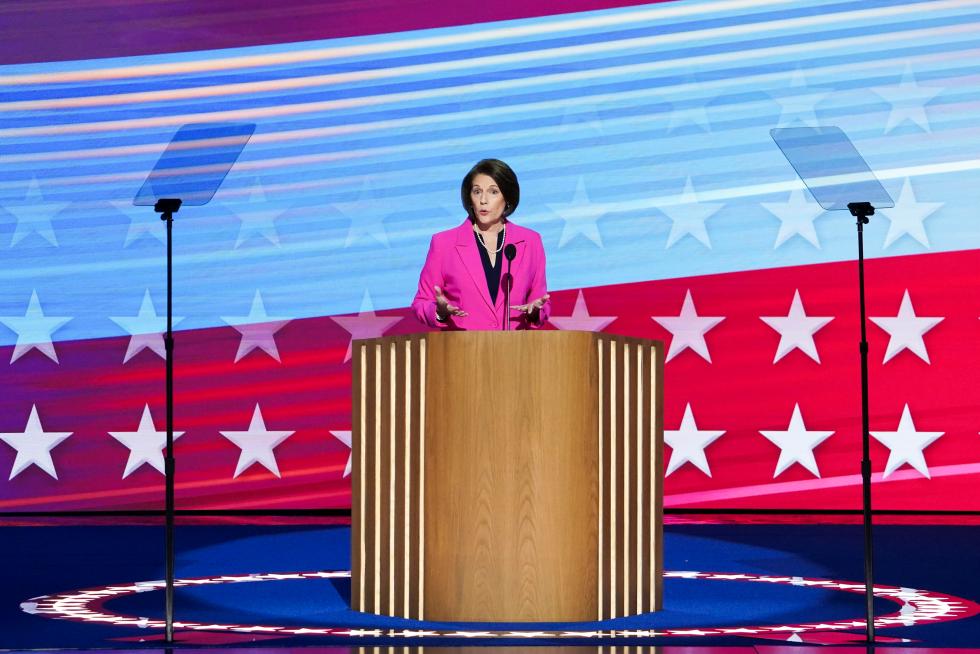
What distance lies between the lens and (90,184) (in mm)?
7445

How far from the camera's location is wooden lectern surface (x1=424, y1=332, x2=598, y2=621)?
4117mm

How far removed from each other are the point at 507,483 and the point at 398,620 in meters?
0.51

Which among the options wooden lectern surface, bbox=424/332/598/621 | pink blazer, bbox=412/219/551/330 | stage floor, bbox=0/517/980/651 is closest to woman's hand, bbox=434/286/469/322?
wooden lectern surface, bbox=424/332/598/621

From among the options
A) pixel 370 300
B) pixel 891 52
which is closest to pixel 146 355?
pixel 370 300

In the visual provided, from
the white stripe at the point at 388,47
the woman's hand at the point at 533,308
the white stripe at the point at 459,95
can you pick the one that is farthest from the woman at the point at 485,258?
the white stripe at the point at 388,47

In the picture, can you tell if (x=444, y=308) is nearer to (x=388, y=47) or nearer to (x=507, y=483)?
(x=507, y=483)

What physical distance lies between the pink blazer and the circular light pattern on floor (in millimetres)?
1132

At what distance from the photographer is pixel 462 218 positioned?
736 cm

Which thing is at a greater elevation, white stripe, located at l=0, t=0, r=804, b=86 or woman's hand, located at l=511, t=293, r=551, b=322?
white stripe, located at l=0, t=0, r=804, b=86

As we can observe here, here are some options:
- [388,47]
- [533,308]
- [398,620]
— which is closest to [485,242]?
[533,308]

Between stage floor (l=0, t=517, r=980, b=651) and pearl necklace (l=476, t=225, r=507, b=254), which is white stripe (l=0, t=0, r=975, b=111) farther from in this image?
pearl necklace (l=476, t=225, r=507, b=254)

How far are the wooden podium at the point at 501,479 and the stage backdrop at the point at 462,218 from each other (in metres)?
3.02

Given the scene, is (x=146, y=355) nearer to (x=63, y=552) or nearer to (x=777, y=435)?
(x=63, y=552)

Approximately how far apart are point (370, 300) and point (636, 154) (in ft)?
4.91
